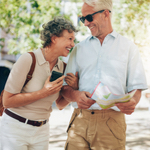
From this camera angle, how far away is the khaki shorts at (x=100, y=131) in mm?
2414

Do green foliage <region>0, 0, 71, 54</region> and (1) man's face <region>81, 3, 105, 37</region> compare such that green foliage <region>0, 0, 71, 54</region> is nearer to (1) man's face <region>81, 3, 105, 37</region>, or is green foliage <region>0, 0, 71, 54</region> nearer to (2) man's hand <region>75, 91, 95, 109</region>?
(1) man's face <region>81, 3, 105, 37</region>

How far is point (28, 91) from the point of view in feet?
8.72

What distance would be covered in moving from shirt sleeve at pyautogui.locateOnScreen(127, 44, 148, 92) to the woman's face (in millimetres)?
781

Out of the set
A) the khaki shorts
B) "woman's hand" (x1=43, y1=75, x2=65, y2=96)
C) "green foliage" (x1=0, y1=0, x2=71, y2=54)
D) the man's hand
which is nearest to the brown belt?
"woman's hand" (x1=43, y1=75, x2=65, y2=96)

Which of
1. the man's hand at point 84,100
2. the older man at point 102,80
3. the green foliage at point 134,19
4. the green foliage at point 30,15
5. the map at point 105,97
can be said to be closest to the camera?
the map at point 105,97

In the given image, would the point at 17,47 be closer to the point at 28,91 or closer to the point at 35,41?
the point at 35,41

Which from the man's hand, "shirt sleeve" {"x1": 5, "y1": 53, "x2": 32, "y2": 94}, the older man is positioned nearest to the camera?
the man's hand

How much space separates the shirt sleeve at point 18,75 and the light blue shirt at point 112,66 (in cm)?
57

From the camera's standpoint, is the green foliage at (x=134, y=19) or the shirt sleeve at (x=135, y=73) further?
the green foliage at (x=134, y=19)

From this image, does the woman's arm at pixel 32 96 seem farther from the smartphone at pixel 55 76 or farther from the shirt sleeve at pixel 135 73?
the shirt sleeve at pixel 135 73

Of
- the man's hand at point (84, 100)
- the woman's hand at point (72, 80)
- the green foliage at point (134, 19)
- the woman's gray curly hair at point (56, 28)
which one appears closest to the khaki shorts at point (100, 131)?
the man's hand at point (84, 100)

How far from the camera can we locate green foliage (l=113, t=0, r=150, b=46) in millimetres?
10617

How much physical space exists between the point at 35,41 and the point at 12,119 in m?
7.41

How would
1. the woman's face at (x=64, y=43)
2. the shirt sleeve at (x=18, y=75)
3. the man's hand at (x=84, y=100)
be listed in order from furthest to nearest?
the woman's face at (x=64, y=43) < the shirt sleeve at (x=18, y=75) < the man's hand at (x=84, y=100)
